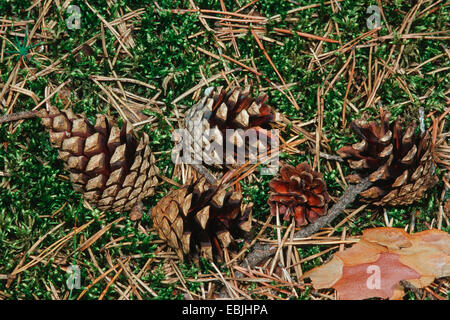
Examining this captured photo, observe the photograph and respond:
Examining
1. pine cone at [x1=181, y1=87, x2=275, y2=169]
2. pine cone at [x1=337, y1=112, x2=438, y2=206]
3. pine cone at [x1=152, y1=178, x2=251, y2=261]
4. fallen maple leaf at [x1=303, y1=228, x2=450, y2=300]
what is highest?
pine cone at [x1=181, y1=87, x2=275, y2=169]

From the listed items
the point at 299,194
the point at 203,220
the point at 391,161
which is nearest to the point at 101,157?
the point at 203,220

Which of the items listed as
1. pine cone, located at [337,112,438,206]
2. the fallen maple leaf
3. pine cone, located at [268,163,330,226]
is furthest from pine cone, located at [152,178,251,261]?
pine cone, located at [337,112,438,206]

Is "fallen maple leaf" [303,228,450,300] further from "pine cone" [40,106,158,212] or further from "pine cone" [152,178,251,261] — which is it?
"pine cone" [40,106,158,212]

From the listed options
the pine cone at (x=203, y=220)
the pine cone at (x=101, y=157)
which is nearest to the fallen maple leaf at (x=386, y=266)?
the pine cone at (x=203, y=220)

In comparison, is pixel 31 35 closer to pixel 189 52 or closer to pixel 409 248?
pixel 189 52

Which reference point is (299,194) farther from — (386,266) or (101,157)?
(101,157)

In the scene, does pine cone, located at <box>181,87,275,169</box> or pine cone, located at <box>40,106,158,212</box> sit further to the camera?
pine cone, located at <box>181,87,275,169</box>
